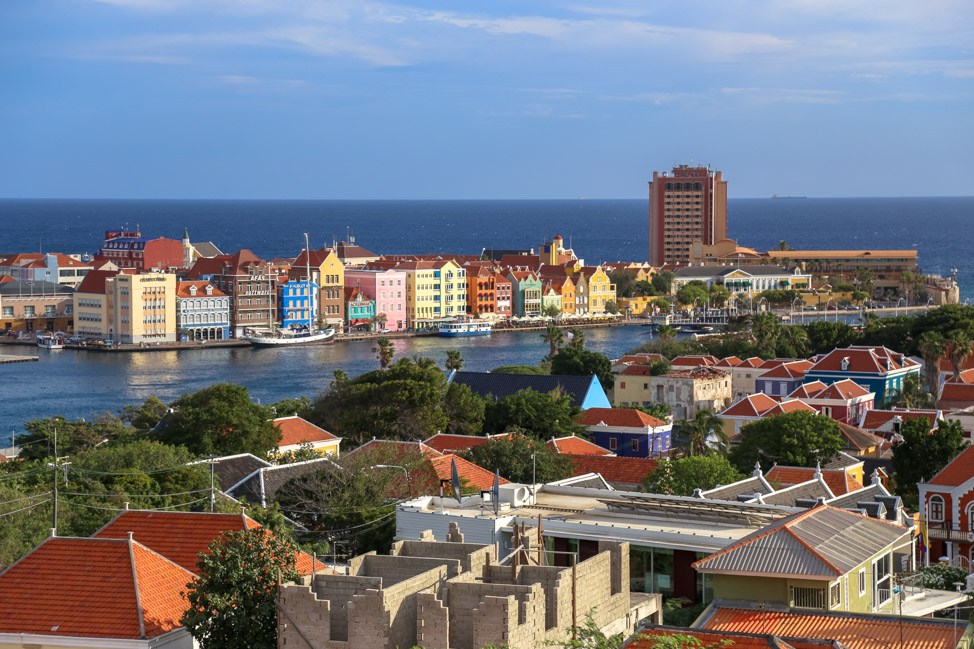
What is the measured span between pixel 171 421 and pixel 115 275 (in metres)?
48.0

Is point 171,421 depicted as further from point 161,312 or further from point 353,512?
point 161,312

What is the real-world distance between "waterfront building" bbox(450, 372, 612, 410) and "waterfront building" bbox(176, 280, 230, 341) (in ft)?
123

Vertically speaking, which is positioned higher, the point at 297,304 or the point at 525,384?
the point at 525,384

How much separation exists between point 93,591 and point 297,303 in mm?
66935

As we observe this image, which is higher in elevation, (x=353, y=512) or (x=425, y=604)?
(x=425, y=604)

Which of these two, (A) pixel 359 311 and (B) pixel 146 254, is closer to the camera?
(A) pixel 359 311

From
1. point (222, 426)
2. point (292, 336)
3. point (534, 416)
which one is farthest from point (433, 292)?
point (222, 426)

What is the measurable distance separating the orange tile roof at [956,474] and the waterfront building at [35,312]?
6028cm

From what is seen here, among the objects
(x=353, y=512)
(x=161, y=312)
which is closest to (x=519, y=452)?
(x=353, y=512)

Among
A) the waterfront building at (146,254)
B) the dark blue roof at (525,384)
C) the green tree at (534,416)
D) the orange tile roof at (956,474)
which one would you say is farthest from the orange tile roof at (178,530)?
the waterfront building at (146,254)

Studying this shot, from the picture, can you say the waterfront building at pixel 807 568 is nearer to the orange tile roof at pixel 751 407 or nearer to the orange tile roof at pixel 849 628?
the orange tile roof at pixel 849 628

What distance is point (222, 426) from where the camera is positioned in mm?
26938

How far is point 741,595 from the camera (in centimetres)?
1201

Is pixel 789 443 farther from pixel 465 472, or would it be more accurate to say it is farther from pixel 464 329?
pixel 464 329
